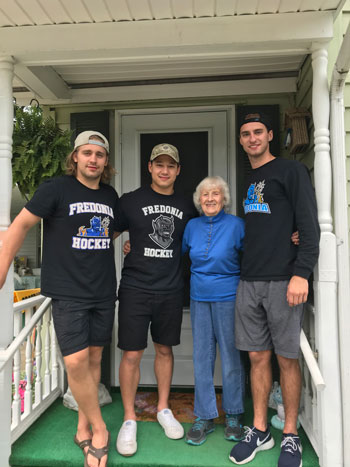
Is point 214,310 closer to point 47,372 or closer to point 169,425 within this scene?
point 169,425

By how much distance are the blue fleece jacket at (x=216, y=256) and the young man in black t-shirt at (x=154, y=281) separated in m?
0.13

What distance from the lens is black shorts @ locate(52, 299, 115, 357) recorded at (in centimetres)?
191

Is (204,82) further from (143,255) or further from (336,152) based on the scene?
(143,255)

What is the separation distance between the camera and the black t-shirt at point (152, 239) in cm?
222

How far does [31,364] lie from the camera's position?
2498mm

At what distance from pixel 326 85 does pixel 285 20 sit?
0.41 m

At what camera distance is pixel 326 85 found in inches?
80.0

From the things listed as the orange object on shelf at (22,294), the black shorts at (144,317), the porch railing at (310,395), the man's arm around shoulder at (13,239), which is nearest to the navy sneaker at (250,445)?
the porch railing at (310,395)

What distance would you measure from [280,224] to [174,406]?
5.31 ft

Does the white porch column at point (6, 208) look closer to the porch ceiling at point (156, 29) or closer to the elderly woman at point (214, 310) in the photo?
the porch ceiling at point (156, 29)

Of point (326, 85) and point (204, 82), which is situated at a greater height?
point (204, 82)

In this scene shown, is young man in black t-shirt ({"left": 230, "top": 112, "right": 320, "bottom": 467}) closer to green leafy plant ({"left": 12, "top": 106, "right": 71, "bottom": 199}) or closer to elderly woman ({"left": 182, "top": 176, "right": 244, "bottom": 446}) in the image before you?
elderly woman ({"left": 182, "top": 176, "right": 244, "bottom": 446})

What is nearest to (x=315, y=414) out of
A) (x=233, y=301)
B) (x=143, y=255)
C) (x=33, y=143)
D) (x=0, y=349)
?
(x=233, y=301)


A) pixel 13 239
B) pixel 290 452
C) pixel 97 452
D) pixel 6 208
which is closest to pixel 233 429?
pixel 290 452
